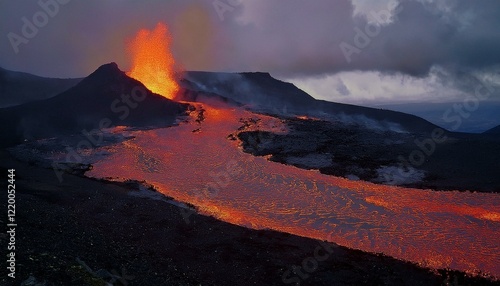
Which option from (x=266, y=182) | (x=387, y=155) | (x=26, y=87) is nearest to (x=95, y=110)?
(x=266, y=182)

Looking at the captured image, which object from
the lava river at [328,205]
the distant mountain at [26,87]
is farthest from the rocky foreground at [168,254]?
the distant mountain at [26,87]

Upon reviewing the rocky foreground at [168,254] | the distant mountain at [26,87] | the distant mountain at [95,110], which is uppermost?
the distant mountain at [26,87]

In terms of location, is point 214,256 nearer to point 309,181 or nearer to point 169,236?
point 169,236

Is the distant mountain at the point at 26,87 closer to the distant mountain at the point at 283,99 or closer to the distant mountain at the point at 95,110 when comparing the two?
the distant mountain at the point at 283,99

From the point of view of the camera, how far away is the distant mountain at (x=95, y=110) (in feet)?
187

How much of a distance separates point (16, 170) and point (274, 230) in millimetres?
25179

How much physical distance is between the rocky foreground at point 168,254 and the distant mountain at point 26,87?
309ft

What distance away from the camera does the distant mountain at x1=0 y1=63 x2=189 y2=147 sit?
187 feet

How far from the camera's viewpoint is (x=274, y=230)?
2058cm

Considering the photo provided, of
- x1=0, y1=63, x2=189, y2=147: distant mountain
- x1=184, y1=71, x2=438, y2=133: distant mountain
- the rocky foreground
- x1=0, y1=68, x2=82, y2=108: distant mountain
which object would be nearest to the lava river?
the rocky foreground

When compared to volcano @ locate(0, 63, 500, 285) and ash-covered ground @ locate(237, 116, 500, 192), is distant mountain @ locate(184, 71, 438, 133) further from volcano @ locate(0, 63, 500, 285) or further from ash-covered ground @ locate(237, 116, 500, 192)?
ash-covered ground @ locate(237, 116, 500, 192)

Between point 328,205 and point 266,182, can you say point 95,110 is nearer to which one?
point 266,182

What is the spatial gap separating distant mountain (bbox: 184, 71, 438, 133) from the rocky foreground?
212 feet

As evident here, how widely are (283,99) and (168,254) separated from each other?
9062 centimetres
